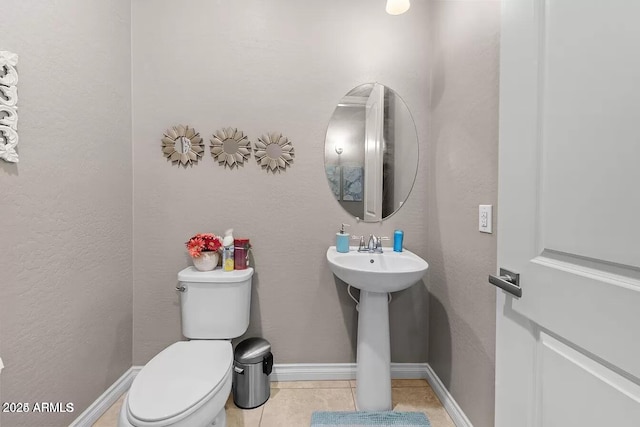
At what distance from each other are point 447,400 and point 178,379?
1.36 m

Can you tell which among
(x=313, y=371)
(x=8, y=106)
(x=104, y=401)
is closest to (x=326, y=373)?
(x=313, y=371)

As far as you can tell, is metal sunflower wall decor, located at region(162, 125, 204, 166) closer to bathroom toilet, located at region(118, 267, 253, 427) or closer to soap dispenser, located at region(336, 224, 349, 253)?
bathroom toilet, located at region(118, 267, 253, 427)

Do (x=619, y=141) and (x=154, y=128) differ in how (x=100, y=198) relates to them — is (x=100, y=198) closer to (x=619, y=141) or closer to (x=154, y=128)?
(x=154, y=128)

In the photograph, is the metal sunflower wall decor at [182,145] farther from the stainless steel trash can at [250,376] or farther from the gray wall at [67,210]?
the stainless steel trash can at [250,376]

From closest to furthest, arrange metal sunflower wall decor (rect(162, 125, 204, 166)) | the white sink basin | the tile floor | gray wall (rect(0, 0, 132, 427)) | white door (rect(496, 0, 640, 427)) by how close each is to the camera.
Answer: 1. white door (rect(496, 0, 640, 427))
2. gray wall (rect(0, 0, 132, 427))
3. the white sink basin
4. the tile floor
5. metal sunflower wall decor (rect(162, 125, 204, 166))

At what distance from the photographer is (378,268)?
5.41ft

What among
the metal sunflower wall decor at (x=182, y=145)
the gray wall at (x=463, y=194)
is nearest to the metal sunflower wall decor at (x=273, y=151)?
the metal sunflower wall decor at (x=182, y=145)

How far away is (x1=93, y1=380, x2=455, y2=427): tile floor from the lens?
1.52 meters

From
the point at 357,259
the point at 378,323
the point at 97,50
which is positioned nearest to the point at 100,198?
the point at 97,50

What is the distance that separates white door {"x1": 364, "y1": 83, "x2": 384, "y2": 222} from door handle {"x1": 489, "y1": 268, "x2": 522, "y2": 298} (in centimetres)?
99

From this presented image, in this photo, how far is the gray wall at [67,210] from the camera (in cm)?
112

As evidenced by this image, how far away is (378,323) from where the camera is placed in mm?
1546

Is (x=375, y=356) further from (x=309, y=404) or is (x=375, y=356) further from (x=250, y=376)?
(x=250, y=376)

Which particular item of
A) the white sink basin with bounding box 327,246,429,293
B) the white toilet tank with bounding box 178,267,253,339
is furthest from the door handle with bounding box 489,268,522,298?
the white toilet tank with bounding box 178,267,253,339
